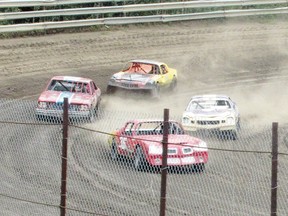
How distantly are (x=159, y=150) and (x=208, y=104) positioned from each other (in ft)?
40.8

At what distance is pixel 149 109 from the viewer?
27484mm

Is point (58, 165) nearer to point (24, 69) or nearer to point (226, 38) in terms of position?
point (24, 69)

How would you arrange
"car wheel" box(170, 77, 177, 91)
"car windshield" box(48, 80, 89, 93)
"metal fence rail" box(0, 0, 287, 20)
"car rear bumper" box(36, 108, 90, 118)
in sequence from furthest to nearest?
"metal fence rail" box(0, 0, 287, 20) → "car wheel" box(170, 77, 177, 91) → "car windshield" box(48, 80, 89, 93) → "car rear bumper" box(36, 108, 90, 118)

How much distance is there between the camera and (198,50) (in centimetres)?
3506

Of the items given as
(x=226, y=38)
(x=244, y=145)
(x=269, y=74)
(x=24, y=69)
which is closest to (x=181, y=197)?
(x=244, y=145)

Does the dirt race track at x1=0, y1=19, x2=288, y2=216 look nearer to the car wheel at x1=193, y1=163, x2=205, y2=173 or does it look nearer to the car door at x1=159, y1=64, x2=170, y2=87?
the car wheel at x1=193, y1=163, x2=205, y2=173

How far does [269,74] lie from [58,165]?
2156 centimetres

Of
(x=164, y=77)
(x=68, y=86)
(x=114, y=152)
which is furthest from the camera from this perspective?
(x=164, y=77)

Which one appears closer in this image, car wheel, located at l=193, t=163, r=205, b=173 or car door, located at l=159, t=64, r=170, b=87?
Result: car wheel, located at l=193, t=163, r=205, b=173

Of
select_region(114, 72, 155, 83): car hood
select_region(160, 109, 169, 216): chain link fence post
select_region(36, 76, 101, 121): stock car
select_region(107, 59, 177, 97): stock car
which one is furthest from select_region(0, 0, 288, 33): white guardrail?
select_region(160, 109, 169, 216): chain link fence post

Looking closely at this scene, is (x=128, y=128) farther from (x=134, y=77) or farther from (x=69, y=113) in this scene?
(x=134, y=77)

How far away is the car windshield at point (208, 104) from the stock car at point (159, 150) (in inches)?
438

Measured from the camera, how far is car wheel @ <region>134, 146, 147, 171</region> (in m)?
12.4

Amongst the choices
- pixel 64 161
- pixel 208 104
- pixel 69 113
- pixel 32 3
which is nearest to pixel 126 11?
pixel 32 3
